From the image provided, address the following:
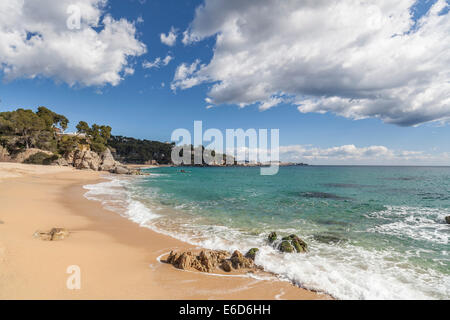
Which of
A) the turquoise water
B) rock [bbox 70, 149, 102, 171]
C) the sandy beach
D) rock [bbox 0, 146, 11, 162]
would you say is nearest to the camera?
the sandy beach

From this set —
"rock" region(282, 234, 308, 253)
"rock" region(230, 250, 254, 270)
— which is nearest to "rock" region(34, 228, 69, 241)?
"rock" region(230, 250, 254, 270)

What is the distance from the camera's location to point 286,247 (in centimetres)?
733

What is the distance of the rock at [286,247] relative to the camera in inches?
285

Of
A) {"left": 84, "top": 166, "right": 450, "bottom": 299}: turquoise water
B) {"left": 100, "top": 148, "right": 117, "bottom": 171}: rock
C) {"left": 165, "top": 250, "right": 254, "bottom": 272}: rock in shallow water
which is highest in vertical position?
{"left": 100, "top": 148, "right": 117, "bottom": 171}: rock

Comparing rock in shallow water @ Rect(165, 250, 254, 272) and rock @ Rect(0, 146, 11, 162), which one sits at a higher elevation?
rock @ Rect(0, 146, 11, 162)

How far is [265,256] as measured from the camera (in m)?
6.77

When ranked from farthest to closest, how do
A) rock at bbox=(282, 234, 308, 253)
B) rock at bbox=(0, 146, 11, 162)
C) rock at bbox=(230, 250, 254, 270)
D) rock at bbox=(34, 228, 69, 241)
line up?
rock at bbox=(0, 146, 11, 162), rock at bbox=(282, 234, 308, 253), rock at bbox=(34, 228, 69, 241), rock at bbox=(230, 250, 254, 270)

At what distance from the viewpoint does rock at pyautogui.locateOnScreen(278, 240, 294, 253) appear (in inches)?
285

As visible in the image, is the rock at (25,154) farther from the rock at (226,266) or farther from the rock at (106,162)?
the rock at (226,266)

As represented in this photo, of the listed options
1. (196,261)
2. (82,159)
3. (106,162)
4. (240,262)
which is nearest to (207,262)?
(196,261)

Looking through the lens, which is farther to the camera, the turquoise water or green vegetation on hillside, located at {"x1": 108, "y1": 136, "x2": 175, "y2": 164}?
green vegetation on hillside, located at {"x1": 108, "y1": 136, "x2": 175, "y2": 164}

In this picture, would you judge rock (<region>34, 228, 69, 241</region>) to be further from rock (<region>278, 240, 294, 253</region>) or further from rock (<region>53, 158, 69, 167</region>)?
rock (<region>53, 158, 69, 167</region>)
